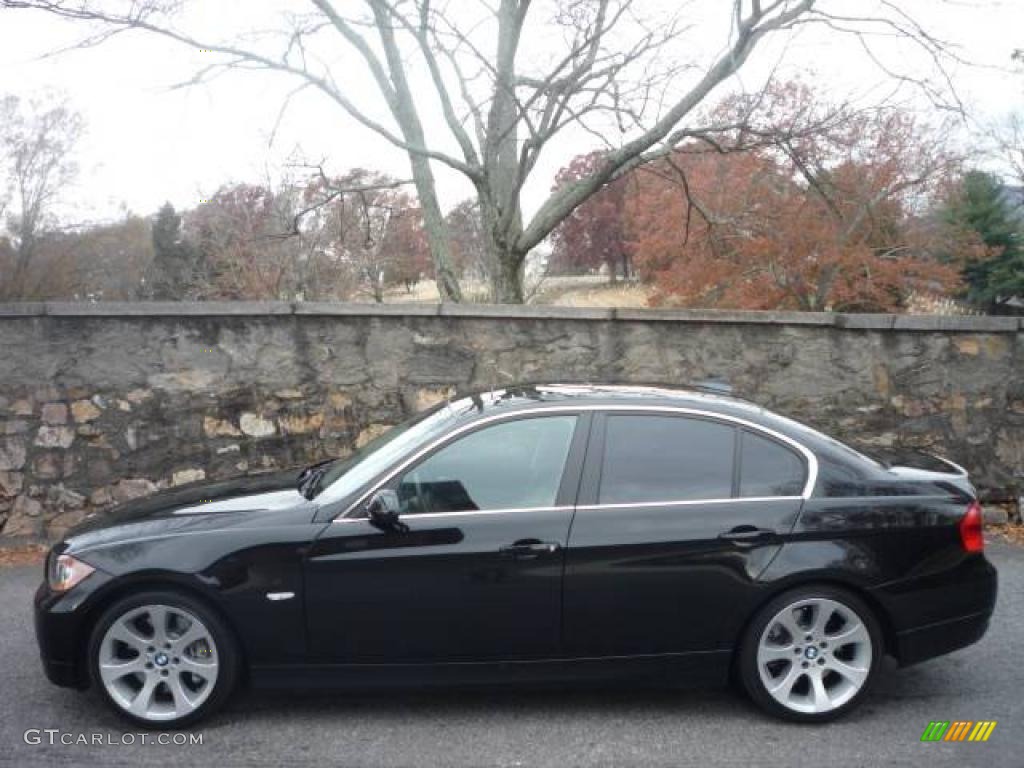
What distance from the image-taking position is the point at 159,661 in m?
3.85

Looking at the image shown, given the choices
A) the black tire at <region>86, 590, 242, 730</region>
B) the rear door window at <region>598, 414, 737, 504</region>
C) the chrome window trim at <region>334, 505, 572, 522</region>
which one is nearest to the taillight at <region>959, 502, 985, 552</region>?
the rear door window at <region>598, 414, 737, 504</region>

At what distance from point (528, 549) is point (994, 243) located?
35982mm

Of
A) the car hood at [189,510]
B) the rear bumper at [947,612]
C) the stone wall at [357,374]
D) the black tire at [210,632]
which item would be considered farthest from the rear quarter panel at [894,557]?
the stone wall at [357,374]

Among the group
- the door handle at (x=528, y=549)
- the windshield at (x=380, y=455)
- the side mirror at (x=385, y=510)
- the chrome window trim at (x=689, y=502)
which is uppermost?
the windshield at (x=380, y=455)

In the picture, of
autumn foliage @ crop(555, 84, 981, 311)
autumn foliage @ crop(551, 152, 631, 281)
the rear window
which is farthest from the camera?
autumn foliage @ crop(551, 152, 631, 281)

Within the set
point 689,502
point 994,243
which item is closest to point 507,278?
point 689,502

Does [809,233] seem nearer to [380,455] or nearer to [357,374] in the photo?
[357,374]

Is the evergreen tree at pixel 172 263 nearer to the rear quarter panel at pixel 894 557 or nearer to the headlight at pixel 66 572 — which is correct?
the headlight at pixel 66 572

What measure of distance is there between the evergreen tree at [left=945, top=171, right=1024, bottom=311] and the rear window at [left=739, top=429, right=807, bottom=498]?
108ft

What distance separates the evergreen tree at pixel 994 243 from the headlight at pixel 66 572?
34.6 metres

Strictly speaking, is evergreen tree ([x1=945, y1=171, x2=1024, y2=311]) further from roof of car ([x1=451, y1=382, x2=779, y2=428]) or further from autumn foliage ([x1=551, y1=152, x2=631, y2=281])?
roof of car ([x1=451, y1=382, x2=779, y2=428])

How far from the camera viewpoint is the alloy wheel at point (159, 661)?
3.85 meters

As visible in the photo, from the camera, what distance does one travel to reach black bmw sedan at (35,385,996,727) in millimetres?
3852

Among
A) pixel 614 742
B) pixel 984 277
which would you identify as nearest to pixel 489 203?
pixel 614 742
